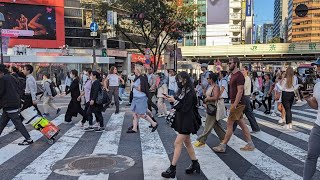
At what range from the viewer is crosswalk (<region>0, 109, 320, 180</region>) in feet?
19.2

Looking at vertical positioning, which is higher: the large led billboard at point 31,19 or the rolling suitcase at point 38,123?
the large led billboard at point 31,19

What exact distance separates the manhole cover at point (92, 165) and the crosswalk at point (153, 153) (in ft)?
0.37

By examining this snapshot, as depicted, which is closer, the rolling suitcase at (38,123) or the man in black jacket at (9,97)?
the man in black jacket at (9,97)

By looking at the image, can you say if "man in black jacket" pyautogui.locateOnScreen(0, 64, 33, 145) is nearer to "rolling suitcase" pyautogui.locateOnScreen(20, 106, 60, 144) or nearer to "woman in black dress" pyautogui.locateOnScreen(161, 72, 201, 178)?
"rolling suitcase" pyautogui.locateOnScreen(20, 106, 60, 144)

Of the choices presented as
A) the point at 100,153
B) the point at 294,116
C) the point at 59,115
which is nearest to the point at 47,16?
the point at 59,115

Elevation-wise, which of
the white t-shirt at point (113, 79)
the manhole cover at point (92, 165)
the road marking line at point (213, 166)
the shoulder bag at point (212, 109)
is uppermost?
the white t-shirt at point (113, 79)

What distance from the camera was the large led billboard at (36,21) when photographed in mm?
40625

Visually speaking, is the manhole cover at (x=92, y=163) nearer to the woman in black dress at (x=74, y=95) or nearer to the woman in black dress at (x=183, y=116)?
the woman in black dress at (x=183, y=116)

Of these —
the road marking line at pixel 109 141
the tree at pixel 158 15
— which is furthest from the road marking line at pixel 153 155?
the tree at pixel 158 15

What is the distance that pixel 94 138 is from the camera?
347 inches

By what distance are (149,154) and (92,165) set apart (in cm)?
126

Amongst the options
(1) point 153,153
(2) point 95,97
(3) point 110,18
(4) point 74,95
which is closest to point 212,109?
(1) point 153,153

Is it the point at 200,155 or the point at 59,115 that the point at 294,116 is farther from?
the point at 59,115

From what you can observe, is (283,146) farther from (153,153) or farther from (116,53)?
(116,53)
